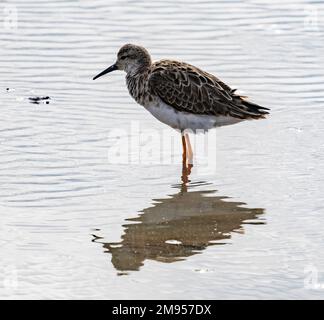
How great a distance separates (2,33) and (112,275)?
9.47 metres

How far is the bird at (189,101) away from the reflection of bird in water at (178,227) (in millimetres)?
1460

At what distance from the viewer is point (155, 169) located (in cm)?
1240

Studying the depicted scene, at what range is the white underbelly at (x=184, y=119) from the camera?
42.9 feet

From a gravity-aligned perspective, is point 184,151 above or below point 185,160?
above

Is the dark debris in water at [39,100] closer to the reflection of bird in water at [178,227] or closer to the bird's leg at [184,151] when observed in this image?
the bird's leg at [184,151]

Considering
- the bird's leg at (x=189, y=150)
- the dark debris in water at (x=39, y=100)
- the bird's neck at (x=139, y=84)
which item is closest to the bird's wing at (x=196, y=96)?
the bird's neck at (x=139, y=84)

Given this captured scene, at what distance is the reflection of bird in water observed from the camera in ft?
31.5

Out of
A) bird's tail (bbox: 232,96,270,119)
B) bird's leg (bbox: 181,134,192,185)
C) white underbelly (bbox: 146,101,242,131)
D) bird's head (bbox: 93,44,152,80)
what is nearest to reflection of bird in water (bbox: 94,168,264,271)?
bird's leg (bbox: 181,134,192,185)

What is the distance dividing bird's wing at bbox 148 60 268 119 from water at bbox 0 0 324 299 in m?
0.48

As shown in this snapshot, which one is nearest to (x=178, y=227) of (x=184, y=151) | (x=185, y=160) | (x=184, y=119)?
(x=185, y=160)

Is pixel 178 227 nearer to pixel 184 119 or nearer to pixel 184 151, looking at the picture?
pixel 184 151

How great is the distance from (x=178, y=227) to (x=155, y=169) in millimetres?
2088
